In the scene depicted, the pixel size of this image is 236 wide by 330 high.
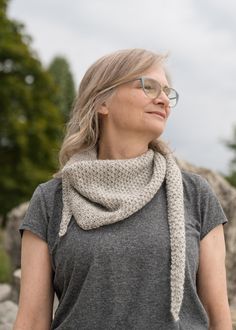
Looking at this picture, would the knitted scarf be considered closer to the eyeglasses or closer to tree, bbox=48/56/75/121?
the eyeglasses

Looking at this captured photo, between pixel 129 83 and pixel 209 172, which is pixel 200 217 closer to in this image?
pixel 129 83

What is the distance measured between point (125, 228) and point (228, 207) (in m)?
3.38

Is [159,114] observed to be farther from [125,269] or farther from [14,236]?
[14,236]

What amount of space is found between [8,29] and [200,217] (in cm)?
2334

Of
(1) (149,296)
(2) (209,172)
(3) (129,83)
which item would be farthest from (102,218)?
(2) (209,172)

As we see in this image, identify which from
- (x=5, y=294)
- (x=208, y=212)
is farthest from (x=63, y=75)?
(x=208, y=212)

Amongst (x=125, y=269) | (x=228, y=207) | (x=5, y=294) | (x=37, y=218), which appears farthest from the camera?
(x=5, y=294)

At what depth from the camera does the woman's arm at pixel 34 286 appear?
2.72 metres

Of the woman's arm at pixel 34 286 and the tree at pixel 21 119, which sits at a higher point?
the woman's arm at pixel 34 286

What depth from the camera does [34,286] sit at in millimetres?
2729

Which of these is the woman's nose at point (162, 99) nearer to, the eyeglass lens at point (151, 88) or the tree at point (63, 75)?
the eyeglass lens at point (151, 88)

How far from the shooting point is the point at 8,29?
25141mm

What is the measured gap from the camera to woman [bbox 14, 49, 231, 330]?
257 centimetres

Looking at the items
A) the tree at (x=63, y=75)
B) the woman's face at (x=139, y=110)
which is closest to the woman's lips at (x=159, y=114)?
the woman's face at (x=139, y=110)
